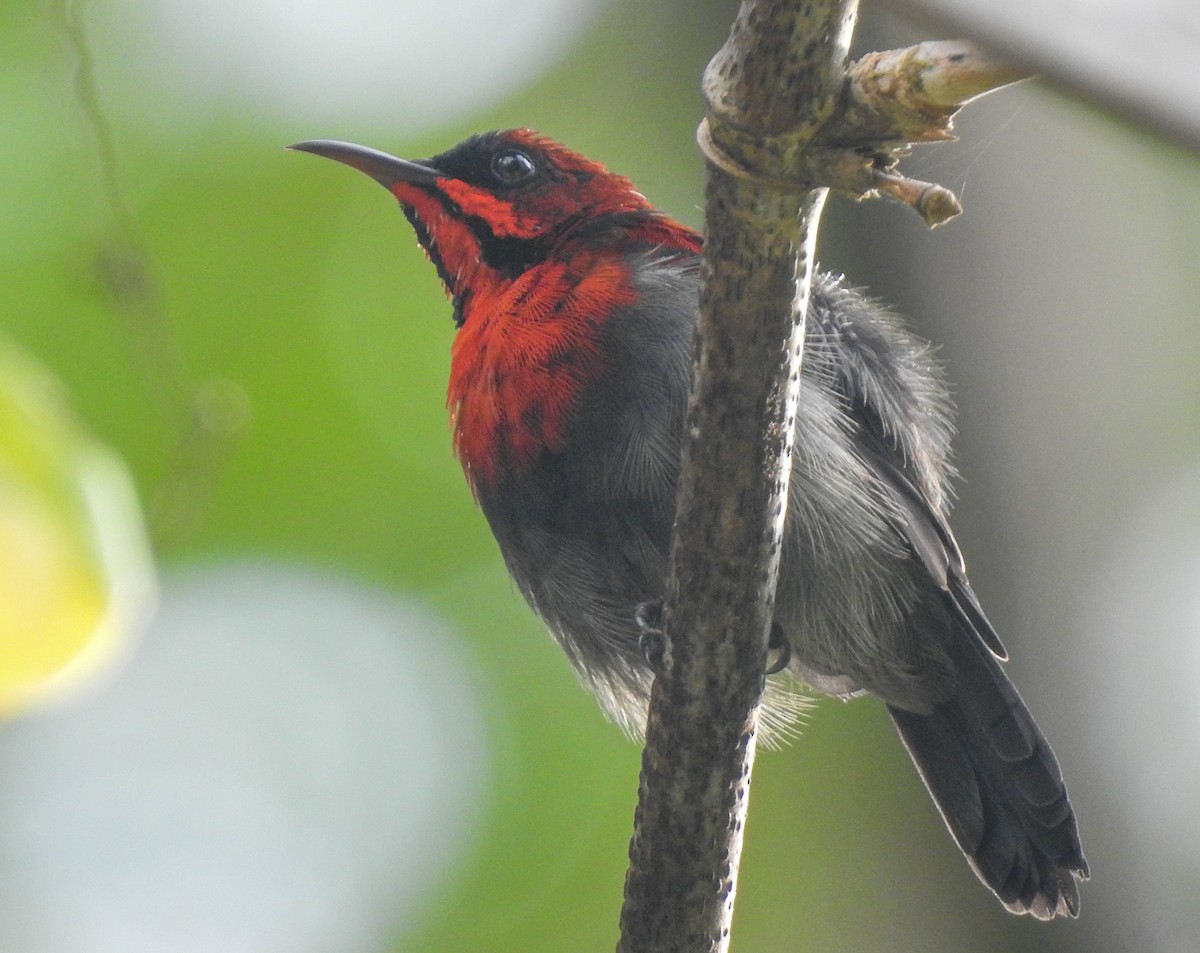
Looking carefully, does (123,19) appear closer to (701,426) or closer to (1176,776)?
(701,426)

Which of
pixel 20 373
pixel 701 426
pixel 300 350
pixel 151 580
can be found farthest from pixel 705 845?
pixel 300 350

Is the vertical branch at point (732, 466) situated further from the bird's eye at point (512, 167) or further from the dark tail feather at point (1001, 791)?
the bird's eye at point (512, 167)

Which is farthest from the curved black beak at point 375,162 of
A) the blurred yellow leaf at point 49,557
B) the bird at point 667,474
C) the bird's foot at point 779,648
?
the blurred yellow leaf at point 49,557

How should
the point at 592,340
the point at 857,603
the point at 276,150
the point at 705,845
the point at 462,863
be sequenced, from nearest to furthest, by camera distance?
1. the point at 705,845
2. the point at 592,340
3. the point at 857,603
4. the point at 276,150
5. the point at 462,863

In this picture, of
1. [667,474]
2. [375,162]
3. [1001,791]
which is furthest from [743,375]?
[375,162]

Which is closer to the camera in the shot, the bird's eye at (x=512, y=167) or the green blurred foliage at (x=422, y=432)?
the bird's eye at (x=512, y=167)

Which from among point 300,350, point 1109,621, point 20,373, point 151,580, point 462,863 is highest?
point 20,373
